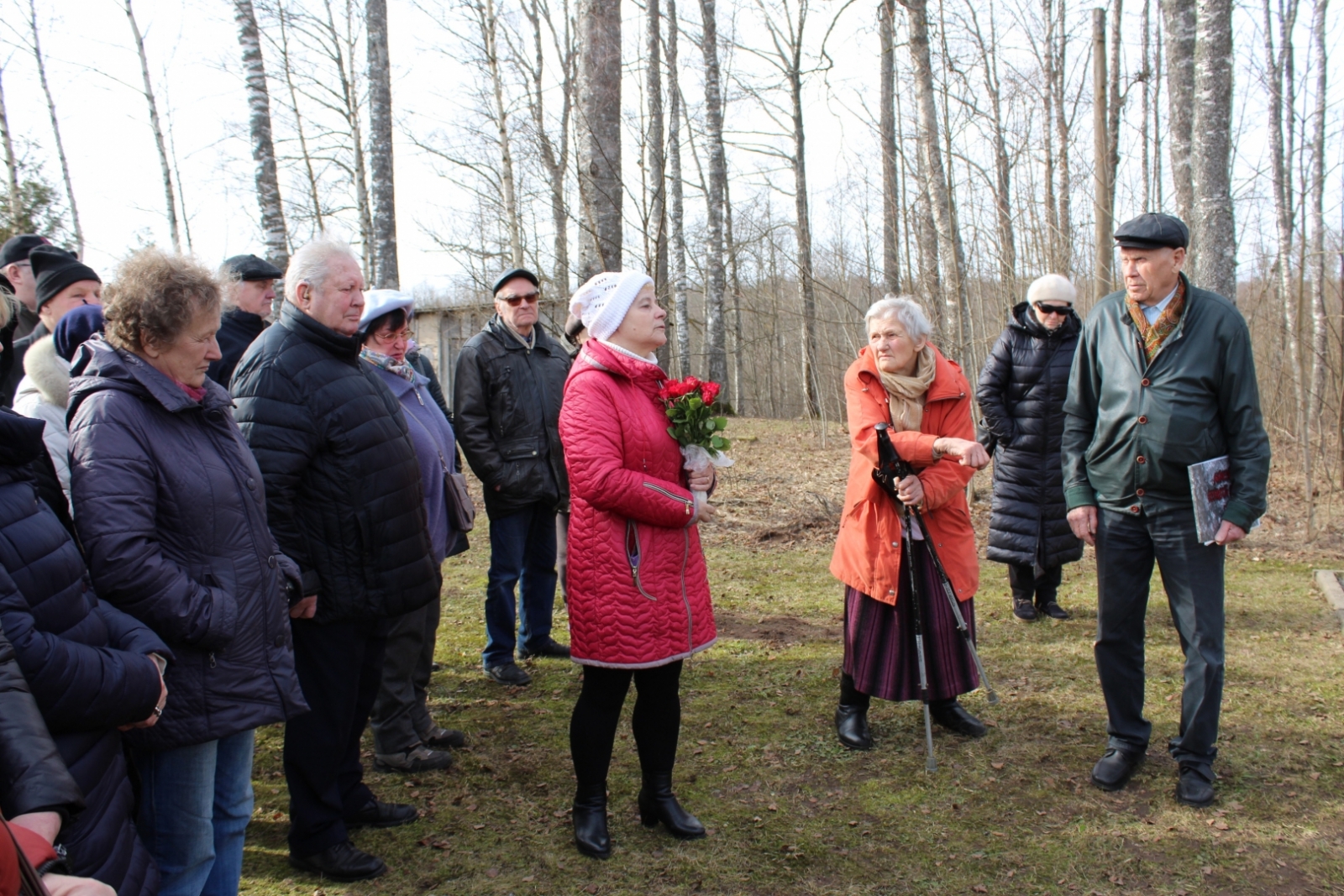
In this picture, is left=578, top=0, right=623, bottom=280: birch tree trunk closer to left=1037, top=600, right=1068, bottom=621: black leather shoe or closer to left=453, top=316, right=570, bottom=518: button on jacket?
left=453, top=316, right=570, bottom=518: button on jacket

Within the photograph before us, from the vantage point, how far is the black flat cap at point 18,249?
15.0 ft

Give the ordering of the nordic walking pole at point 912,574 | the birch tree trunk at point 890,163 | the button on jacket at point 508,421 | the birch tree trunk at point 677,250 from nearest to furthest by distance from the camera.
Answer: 1. the nordic walking pole at point 912,574
2. the button on jacket at point 508,421
3. the birch tree trunk at point 890,163
4. the birch tree trunk at point 677,250

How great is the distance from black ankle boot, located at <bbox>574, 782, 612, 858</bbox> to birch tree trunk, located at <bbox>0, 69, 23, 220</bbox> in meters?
14.4

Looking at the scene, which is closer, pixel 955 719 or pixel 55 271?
pixel 55 271

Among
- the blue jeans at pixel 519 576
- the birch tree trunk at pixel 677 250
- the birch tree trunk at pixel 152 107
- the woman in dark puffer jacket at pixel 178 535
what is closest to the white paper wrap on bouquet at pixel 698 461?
the woman in dark puffer jacket at pixel 178 535

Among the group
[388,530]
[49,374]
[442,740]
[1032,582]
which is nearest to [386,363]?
[388,530]

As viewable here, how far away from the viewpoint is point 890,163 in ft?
52.7

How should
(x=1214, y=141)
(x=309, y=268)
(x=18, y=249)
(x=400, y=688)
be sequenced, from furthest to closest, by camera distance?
(x=1214, y=141) < (x=18, y=249) < (x=400, y=688) < (x=309, y=268)

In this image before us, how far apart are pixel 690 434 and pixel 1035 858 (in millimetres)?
1982

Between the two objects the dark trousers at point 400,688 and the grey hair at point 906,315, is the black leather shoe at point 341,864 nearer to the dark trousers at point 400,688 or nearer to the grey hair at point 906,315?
the dark trousers at point 400,688

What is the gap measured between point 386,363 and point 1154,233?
333 centimetres

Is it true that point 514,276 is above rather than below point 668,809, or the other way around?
above

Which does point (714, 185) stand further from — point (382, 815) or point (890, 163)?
point (382, 815)

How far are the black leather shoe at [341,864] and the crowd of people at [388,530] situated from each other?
2 centimetres
